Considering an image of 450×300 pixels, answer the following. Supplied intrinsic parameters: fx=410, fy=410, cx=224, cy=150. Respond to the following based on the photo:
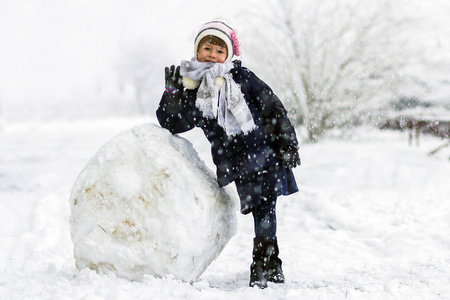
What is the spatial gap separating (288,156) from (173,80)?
84 cm

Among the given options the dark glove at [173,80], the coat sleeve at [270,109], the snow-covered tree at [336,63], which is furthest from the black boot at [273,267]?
the snow-covered tree at [336,63]

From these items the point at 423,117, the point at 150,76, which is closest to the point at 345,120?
the point at 423,117

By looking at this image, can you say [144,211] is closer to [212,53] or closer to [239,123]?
[239,123]

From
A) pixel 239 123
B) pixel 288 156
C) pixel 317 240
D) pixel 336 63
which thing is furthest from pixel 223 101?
pixel 336 63

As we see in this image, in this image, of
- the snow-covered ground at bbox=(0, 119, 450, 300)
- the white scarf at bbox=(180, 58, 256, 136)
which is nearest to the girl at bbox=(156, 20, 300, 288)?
the white scarf at bbox=(180, 58, 256, 136)

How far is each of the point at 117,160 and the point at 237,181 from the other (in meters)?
0.74

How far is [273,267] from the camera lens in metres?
2.60

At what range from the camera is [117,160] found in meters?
2.47

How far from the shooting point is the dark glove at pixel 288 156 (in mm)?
2484

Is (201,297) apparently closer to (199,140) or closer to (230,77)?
(230,77)

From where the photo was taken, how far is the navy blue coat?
2.44 m

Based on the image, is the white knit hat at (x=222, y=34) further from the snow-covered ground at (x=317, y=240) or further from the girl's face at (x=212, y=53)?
the snow-covered ground at (x=317, y=240)

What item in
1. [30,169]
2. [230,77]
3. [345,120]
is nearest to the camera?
[230,77]

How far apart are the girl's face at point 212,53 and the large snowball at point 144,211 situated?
1.86 feet
